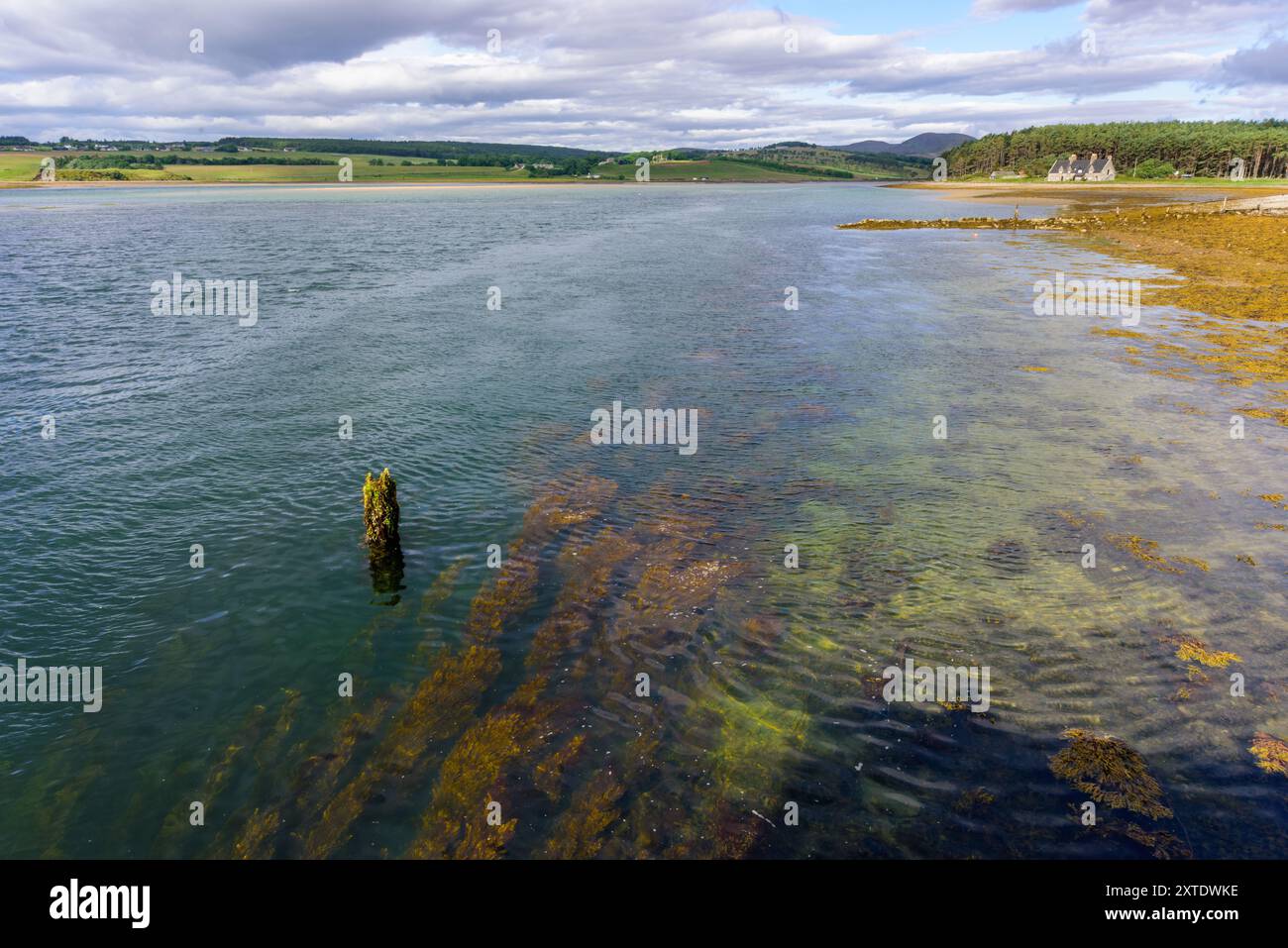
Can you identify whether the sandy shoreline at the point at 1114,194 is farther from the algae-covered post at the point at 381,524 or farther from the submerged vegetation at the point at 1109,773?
the algae-covered post at the point at 381,524

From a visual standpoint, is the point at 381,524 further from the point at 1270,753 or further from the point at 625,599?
the point at 1270,753

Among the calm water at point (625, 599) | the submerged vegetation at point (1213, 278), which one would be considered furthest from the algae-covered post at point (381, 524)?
the submerged vegetation at point (1213, 278)

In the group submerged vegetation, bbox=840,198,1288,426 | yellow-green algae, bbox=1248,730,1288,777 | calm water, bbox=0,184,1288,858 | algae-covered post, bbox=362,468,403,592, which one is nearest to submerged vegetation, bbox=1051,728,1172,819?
calm water, bbox=0,184,1288,858

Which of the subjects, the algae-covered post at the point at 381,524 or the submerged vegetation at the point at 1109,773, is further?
the algae-covered post at the point at 381,524

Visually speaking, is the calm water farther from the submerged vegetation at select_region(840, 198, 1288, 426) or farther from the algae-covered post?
the submerged vegetation at select_region(840, 198, 1288, 426)

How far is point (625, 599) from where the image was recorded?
57.9 ft

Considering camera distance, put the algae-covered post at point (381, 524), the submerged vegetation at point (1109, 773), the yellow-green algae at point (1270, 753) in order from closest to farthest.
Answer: the submerged vegetation at point (1109, 773), the yellow-green algae at point (1270, 753), the algae-covered post at point (381, 524)

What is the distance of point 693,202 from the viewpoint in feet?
631

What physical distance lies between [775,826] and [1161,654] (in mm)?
10124

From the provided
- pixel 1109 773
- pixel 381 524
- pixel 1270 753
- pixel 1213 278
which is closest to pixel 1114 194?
pixel 1213 278

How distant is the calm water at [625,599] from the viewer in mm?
11836

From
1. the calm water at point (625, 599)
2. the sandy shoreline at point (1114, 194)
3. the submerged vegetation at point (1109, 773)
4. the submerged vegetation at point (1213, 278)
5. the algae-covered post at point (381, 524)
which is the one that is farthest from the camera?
the sandy shoreline at point (1114, 194)

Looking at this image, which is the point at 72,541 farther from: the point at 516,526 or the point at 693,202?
the point at 693,202
